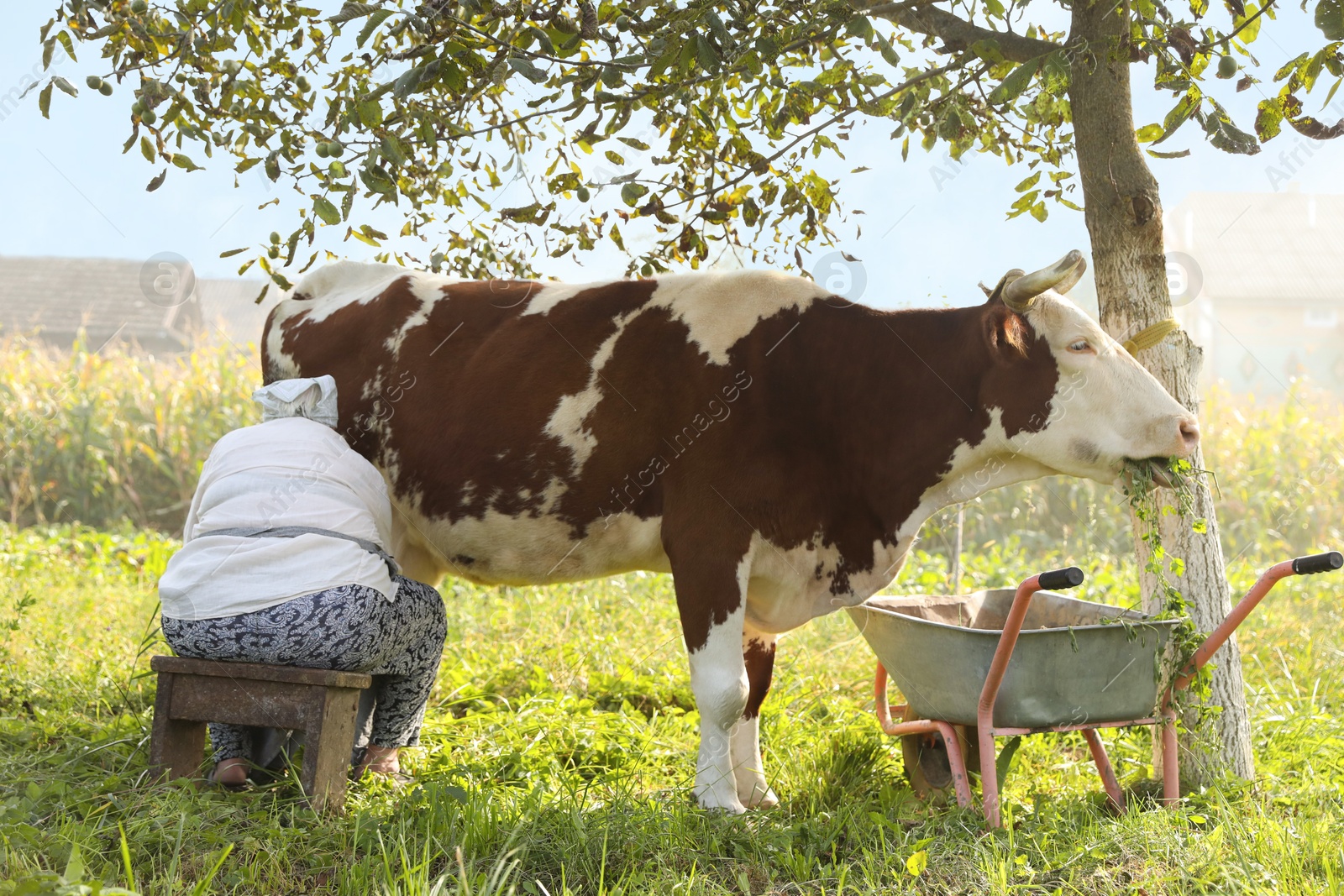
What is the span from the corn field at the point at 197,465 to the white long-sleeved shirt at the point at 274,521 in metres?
7.80

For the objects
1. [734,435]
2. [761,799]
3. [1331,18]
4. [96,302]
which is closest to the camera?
[1331,18]

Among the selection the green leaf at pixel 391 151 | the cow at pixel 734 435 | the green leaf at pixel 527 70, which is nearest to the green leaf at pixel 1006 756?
the cow at pixel 734 435

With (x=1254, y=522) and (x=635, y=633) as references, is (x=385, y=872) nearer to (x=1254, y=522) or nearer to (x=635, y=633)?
(x=635, y=633)

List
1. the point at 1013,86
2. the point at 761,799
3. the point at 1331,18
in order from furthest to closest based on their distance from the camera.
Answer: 1. the point at 761,799
2. the point at 1013,86
3. the point at 1331,18

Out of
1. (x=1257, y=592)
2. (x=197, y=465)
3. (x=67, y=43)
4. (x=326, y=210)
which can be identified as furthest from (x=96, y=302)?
(x=1257, y=592)

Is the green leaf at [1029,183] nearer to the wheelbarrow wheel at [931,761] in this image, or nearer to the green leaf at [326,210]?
the wheelbarrow wheel at [931,761]

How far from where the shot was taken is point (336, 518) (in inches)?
135

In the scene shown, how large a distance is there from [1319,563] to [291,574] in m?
A: 3.09

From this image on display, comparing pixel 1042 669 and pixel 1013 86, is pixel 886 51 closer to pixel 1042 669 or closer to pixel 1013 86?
pixel 1013 86

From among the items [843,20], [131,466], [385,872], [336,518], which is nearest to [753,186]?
[843,20]

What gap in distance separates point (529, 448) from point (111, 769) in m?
1.89

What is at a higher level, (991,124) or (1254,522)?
(991,124)

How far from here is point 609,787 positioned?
3879 mm

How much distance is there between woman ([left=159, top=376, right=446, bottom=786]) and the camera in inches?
127
